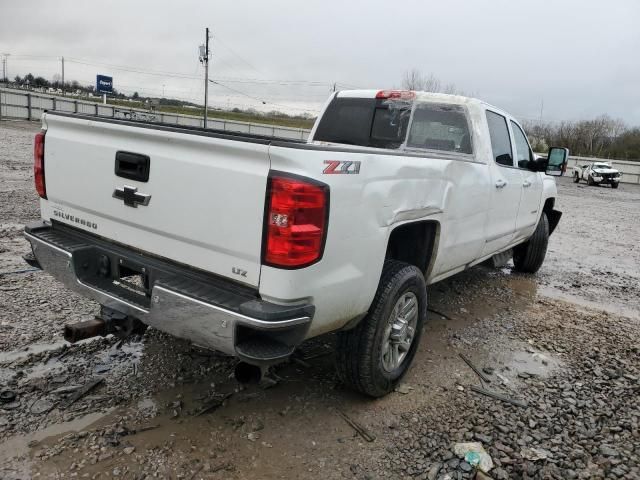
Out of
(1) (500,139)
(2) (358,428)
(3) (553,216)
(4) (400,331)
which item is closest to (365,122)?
(1) (500,139)

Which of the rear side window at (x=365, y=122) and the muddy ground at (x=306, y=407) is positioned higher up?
the rear side window at (x=365, y=122)

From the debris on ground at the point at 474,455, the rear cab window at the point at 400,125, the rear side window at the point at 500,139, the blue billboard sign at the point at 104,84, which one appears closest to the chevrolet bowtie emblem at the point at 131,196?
the debris on ground at the point at 474,455

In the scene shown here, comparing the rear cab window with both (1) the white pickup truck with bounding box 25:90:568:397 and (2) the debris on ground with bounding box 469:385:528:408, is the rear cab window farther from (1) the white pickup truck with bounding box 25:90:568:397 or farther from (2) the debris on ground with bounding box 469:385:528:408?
(2) the debris on ground with bounding box 469:385:528:408

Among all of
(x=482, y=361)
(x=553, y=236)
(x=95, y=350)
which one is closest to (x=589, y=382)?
(x=482, y=361)

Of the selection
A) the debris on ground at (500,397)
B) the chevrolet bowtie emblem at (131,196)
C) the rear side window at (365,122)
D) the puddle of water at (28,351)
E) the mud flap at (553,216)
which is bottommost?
the puddle of water at (28,351)

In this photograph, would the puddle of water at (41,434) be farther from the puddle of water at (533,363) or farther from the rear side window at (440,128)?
the rear side window at (440,128)

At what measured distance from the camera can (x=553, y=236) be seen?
10547mm

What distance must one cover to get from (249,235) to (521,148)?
4.27 m

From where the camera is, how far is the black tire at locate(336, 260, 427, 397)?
10.1 ft

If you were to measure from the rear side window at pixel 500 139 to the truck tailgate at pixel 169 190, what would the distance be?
306 centimetres

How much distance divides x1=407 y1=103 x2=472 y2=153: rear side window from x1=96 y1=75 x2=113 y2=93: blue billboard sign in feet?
150

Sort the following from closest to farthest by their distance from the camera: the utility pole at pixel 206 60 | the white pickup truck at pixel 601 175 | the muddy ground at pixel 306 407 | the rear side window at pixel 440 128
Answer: the muddy ground at pixel 306 407 → the rear side window at pixel 440 128 → the white pickup truck at pixel 601 175 → the utility pole at pixel 206 60

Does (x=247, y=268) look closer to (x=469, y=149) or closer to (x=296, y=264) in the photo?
(x=296, y=264)

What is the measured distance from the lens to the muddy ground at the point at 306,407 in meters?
2.71
